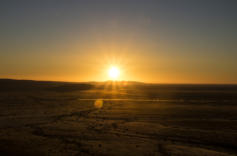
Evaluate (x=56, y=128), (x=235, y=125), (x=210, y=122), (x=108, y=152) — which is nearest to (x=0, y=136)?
(x=56, y=128)

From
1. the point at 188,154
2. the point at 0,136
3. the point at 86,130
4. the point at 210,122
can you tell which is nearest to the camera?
the point at 188,154

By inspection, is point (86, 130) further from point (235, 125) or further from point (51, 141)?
point (235, 125)

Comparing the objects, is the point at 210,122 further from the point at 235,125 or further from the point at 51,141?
the point at 51,141

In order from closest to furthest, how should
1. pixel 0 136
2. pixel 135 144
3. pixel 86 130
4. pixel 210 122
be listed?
pixel 135 144 < pixel 0 136 < pixel 86 130 < pixel 210 122

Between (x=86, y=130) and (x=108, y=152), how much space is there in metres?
3.80

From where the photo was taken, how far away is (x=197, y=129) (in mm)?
12117

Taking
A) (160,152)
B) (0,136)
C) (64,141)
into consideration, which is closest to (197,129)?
(160,152)

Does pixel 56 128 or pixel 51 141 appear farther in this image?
pixel 56 128

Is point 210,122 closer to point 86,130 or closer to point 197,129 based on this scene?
point 197,129

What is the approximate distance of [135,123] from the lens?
1366 centimetres

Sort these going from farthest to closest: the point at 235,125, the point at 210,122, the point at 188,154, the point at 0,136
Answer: the point at 210,122, the point at 235,125, the point at 0,136, the point at 188,154

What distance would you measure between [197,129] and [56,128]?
918 cm

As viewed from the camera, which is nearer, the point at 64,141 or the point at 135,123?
the point at 64,141

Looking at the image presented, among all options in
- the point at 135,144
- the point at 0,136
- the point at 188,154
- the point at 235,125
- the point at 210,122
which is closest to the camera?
the point at 188,154
